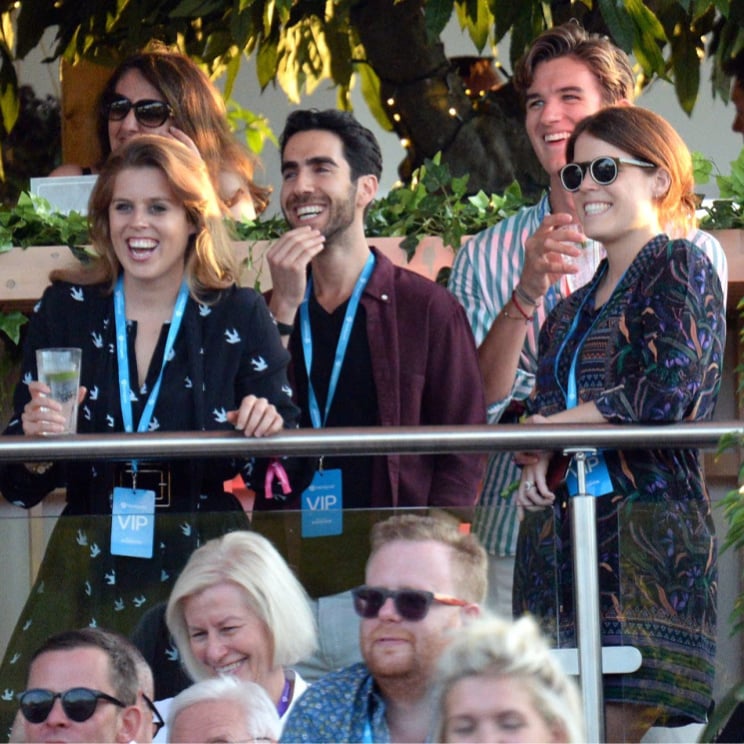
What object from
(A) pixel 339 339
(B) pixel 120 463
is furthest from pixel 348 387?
(B) pixel 120 463

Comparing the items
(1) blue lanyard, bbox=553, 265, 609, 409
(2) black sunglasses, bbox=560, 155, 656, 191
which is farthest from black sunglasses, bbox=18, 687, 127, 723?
(2) black sunglasses, bbox=560, 155, 656, 191

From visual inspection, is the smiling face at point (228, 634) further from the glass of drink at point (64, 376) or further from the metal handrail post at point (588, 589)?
the metal handrail post at point (588, 589)

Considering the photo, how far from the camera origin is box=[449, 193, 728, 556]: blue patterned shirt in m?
5.84

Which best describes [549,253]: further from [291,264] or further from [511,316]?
[291,264]

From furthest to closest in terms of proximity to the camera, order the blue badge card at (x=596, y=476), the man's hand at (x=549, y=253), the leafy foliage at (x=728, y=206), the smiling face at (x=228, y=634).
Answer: the leafy foliage at (x=728, y=206)
the man's hand at (x=549, y=253)
the blue badge card at (x=596, y=476)
the smiling face at (x=228, y=634)

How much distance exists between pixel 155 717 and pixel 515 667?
0.81 meters

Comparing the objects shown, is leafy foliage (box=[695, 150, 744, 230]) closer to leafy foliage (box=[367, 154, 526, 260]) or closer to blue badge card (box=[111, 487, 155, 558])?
leafy foliage (box=[367, 154, 526, 260])

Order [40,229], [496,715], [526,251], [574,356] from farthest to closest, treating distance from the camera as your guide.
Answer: [40,229]
[526,251]
[574,356]
[496,715]

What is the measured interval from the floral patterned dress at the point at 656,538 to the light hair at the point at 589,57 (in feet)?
3.83

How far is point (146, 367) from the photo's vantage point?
5.27 m

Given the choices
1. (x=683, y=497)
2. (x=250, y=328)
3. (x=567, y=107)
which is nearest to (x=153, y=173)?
(x=250, y=328)

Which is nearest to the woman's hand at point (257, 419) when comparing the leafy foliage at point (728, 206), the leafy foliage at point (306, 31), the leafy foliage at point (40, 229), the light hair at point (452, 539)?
the light hair at point (452, 539)

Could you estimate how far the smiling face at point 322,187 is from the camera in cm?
580

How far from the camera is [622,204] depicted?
16.8 ft
